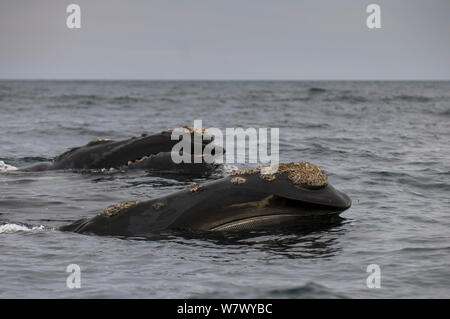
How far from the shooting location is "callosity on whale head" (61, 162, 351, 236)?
8.31 meters

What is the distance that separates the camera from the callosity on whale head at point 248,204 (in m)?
8.31

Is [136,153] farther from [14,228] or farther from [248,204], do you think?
[248,204]

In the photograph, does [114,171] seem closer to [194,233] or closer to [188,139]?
[188,139]

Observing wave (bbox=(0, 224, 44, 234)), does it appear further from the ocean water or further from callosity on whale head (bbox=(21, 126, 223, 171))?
callosity on whale head (bbox=(21, 126, 223, 171))

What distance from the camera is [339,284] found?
7.14 metres

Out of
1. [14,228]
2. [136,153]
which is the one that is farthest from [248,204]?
[136,153]

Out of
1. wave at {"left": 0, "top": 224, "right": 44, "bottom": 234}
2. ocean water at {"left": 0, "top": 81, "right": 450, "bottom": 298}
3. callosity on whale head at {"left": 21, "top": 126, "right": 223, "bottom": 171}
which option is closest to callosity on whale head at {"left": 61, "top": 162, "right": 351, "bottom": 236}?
ocean water at {"left": 0, "top": 81, "right": 450, "bottom": 298}

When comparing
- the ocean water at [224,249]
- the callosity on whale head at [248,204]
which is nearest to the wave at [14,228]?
the ocean water at [224,249]

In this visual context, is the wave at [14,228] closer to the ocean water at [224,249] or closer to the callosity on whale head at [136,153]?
the ocean water at [224,249]

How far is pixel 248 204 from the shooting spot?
329 inches

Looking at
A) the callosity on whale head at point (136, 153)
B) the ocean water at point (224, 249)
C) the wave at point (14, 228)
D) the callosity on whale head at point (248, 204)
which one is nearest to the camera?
the ocean water at point (224, 249)

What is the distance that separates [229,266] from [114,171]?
592 cm
